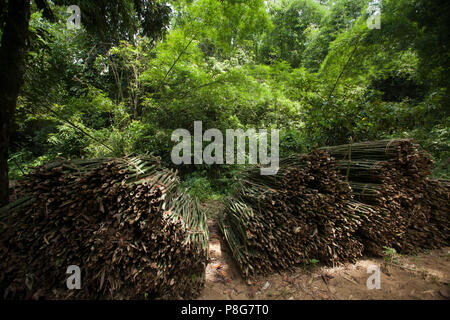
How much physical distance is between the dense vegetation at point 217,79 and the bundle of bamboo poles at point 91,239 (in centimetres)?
157

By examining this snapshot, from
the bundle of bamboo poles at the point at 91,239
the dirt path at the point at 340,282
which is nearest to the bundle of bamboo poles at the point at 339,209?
the dirt path at the point at 340,282

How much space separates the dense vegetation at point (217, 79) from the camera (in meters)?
3.44

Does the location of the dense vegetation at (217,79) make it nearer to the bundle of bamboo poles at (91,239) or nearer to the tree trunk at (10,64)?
the tree trunk at (10,64)

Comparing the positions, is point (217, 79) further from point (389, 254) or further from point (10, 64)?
point (389, 254)

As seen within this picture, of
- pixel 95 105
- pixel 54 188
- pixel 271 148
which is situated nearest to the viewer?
pixel 54 188

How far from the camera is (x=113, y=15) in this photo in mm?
3223

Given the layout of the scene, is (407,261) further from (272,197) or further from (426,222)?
(272,197)

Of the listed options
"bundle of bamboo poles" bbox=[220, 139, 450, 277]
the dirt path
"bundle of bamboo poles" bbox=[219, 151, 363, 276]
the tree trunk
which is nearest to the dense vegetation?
the tree trunk

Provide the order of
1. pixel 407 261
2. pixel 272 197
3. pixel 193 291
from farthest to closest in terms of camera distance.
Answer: pixel 407 261, pixel 272 197, pixel 193 291

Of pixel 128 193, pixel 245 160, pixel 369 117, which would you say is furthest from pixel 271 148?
pixel 128 193

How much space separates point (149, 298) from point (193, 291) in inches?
17.8

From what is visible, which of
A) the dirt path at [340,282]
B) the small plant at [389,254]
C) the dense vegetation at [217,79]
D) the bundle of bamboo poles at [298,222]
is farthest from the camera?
the dense vegetation at [217,79]

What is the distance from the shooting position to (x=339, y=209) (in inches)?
97.8

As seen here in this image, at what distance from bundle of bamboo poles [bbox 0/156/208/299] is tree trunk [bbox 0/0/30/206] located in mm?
814
